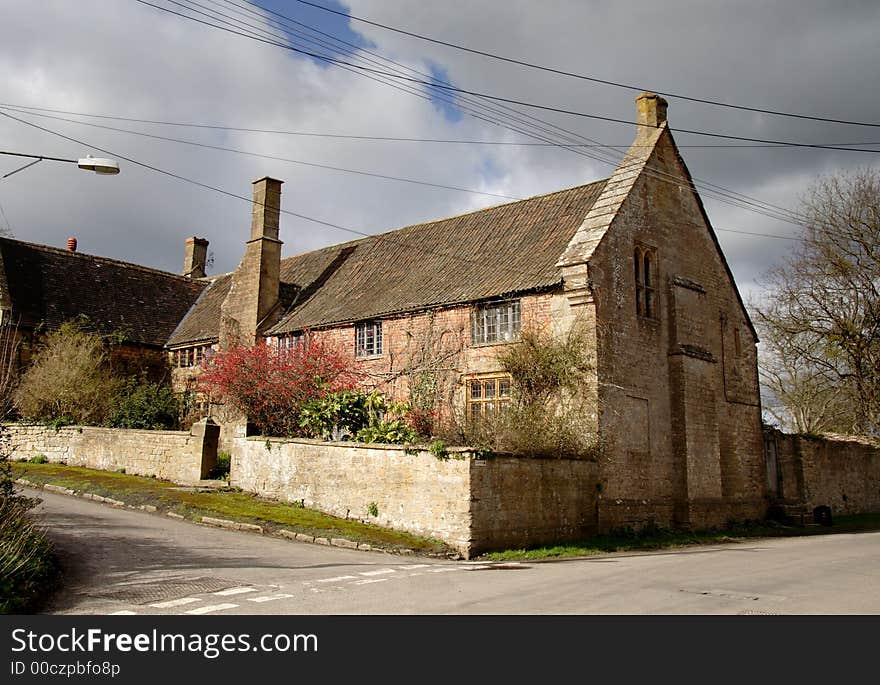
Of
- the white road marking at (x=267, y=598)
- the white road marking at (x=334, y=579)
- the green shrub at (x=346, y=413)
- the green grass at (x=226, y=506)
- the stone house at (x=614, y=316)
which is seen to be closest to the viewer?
the white road marking at (x=267, y=598)

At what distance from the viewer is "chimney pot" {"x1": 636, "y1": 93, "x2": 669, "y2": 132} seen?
25.0 meters

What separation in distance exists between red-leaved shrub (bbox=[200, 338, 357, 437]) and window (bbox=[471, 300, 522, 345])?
424 centimetres

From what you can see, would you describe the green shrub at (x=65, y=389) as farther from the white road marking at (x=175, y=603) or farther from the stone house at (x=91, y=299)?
the white road marking at (x=175, y=603)

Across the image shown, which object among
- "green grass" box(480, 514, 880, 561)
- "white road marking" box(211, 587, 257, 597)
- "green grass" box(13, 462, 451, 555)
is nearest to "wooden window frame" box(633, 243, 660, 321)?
"green grass" box(480, 514, 880, 561)

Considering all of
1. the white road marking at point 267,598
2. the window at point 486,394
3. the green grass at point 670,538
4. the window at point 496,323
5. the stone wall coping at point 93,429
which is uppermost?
the window at point 496,323

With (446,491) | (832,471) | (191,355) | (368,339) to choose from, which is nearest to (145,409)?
(191,355)

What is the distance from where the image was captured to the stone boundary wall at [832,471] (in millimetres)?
29062

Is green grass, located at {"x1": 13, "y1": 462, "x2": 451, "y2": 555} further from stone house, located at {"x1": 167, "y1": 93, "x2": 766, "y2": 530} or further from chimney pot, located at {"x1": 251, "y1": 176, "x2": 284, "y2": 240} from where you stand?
chimney pot, located at {"x1": 251, "y1": 176, "x2": 284, "y2": 240}

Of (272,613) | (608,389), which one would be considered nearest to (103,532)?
(272,613)

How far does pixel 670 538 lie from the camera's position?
20938mm

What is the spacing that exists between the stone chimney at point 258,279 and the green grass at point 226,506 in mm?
7595

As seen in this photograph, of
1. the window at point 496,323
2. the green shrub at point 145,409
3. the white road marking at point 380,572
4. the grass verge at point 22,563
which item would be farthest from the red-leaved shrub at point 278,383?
the grass verge at point 22,563

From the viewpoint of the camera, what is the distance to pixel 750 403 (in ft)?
88.9
